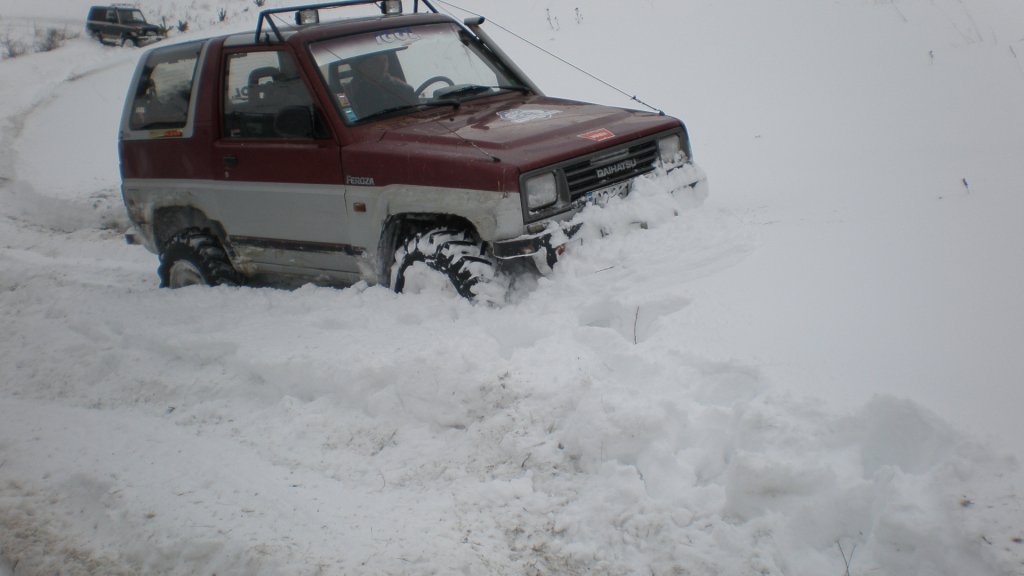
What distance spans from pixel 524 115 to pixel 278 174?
5.27 ft

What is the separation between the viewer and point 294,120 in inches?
198

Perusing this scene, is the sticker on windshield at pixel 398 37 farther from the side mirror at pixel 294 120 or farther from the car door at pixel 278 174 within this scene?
the side mirror at pixel 294 120

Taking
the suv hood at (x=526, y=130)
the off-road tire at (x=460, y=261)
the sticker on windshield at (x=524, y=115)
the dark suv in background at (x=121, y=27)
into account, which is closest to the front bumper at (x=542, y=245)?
the off-road tire at (x=460, y=261)

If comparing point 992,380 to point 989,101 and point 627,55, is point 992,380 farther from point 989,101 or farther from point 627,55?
point 627,55

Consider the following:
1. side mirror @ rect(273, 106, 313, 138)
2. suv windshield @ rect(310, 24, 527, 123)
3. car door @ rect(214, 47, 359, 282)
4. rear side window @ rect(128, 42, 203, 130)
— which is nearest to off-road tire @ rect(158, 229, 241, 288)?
car door @ rect(214, 47, 359, 282)

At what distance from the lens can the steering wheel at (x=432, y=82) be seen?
5.49m

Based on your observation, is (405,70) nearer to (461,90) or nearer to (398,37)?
(398,37)

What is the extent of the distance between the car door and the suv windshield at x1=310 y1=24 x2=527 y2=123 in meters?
0.25

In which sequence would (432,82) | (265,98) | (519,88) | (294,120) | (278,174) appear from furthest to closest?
1. (519,88)
2. (432,82)
3. (265,98)
4. (278,174)
5. (294,120)

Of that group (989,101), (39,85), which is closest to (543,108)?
Answer: (989,101)

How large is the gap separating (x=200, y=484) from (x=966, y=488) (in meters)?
2.86

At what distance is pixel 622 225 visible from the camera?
16.1ft

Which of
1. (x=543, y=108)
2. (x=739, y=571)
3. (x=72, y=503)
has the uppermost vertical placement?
(x=543, y=108)

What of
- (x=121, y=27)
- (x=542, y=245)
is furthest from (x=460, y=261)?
(x=121, y=27)
